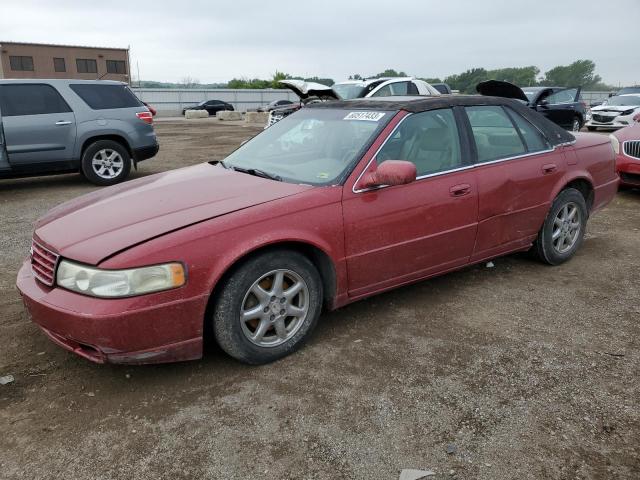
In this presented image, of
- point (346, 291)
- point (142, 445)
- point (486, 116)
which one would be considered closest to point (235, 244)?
point (346, 291)

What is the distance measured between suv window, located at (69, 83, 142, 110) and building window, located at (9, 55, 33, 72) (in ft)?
187

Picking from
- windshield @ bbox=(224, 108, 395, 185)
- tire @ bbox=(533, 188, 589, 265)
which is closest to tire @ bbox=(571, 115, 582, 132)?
tire @ bbox=(533, 188, 589, 265)

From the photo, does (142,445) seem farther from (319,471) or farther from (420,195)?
(420,195)

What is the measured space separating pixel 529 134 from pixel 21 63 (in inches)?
2533

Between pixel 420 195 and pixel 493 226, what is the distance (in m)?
0.84

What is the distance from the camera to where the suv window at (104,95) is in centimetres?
854

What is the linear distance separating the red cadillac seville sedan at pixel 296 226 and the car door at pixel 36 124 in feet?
17.2

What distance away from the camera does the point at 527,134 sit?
4.34 meters

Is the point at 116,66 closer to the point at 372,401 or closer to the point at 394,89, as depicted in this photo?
the point at 394,89

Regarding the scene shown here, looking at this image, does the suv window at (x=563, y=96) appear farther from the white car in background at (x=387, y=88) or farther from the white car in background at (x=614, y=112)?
the white car in background at (x=387, y=88)

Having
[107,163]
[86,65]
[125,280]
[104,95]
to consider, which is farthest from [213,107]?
[125,280]

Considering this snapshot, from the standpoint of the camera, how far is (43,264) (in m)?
2.95

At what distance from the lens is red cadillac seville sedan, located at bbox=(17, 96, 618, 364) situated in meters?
2.68

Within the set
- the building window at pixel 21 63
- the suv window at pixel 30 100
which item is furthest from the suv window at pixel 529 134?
the building window at pixel 21 63
